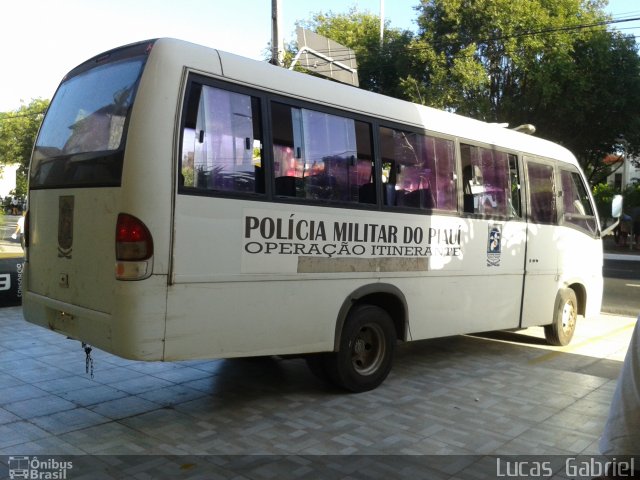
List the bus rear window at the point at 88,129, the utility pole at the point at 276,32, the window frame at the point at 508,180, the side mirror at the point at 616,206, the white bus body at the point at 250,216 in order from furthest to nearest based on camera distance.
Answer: the utility pole at the point at 276,32 < the side mirror at the point at 616,206 < the window frame at the point at 508,180 < the bus rear window at the point at 88,129 < the white bus body at the point at 250,216

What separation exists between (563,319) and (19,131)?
44538 mm

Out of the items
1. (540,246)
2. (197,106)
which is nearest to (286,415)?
(197,106)

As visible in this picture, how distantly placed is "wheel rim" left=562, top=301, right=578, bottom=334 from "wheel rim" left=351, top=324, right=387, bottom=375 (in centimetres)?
352

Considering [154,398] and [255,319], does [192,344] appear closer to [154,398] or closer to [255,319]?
[255,319]

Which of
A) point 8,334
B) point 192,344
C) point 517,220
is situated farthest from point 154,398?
point 517,220

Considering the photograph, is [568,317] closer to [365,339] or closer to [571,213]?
[571,213]

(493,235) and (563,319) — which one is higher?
(493,235)

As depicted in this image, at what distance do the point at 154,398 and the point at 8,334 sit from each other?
3427 mm

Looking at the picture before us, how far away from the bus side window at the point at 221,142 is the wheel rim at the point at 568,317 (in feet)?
17.5

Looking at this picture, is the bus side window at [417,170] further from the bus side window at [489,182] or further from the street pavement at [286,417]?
the street pavement at [286,417]

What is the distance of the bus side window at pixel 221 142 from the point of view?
4.23 metres

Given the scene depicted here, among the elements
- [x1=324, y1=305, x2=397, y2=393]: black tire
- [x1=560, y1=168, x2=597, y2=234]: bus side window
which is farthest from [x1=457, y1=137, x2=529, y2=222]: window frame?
[x1=324, y1=305, x2=397, y2=393]: black tire

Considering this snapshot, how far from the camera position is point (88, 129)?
4.54 meters

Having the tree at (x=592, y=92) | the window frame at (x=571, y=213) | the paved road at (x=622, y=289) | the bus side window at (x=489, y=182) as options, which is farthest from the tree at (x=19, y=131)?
the bus side window at (x=489, y=182)
